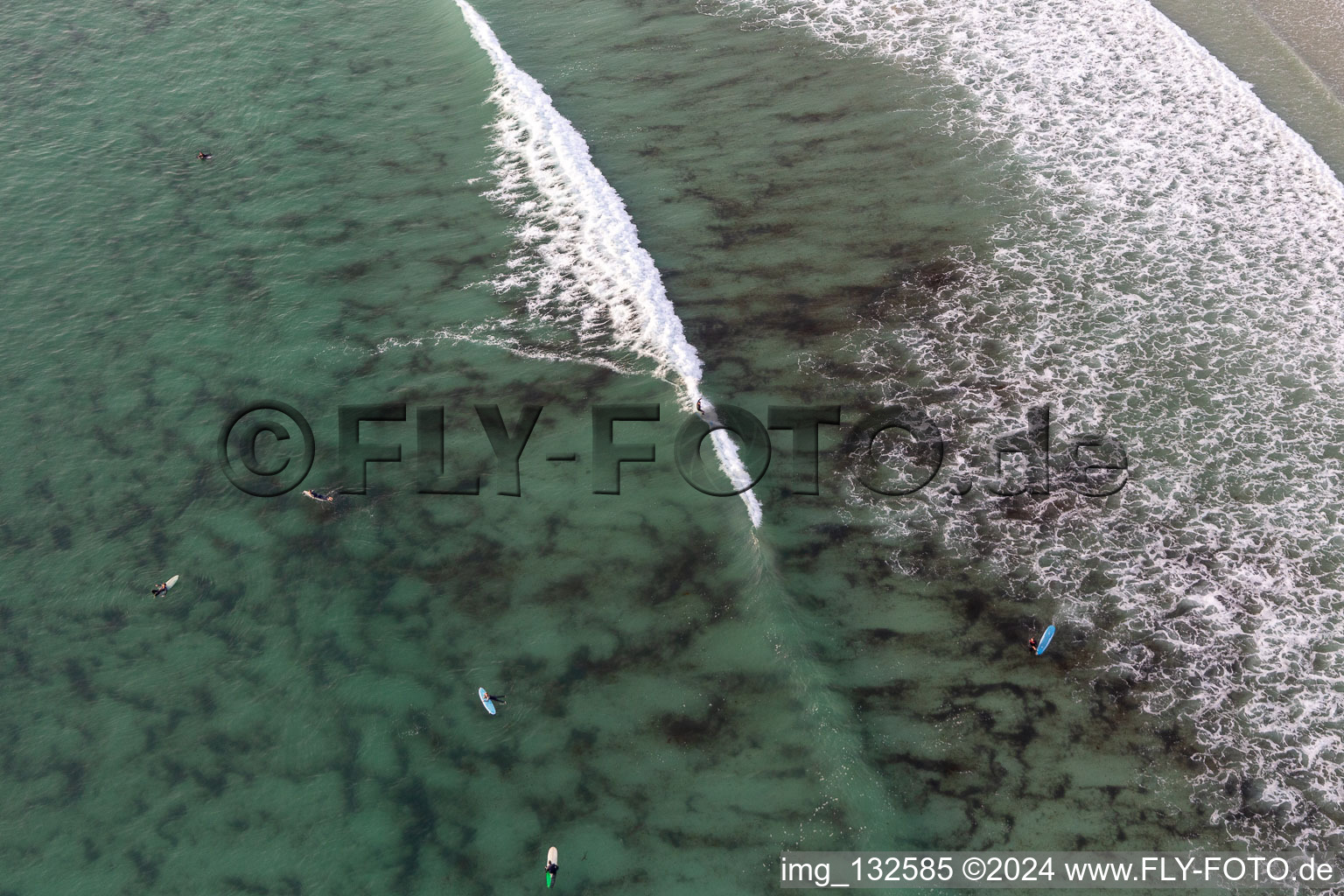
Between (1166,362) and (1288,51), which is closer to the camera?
(1166,362)

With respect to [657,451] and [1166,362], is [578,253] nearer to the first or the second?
[657,451]

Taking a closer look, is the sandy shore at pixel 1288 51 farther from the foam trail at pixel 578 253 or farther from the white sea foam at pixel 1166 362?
the foam trail at pixel 578 253

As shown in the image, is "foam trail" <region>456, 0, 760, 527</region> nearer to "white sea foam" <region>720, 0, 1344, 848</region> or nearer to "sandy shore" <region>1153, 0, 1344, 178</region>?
"white sea foam" <region>720, 0, 1344, 848</region>

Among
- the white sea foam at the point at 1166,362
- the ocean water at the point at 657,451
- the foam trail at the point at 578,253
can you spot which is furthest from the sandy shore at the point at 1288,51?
the foam trail at the point at 578,253

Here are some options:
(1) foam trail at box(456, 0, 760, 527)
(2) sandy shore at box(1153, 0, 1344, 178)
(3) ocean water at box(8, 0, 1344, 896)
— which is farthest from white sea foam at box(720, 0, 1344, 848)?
(1) foam trail at box(456, 0, 760, 527)

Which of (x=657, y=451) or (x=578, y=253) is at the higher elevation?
(x=578, y=253)

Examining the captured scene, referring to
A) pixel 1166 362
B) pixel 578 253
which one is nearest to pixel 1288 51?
pixel 1166 362

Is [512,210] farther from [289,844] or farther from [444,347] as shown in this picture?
[289,844]
